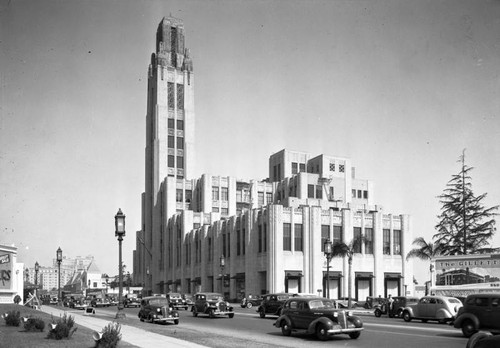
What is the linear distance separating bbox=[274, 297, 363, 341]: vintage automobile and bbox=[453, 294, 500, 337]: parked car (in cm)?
440

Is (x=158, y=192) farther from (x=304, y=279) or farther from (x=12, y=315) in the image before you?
(x=12, y=315)

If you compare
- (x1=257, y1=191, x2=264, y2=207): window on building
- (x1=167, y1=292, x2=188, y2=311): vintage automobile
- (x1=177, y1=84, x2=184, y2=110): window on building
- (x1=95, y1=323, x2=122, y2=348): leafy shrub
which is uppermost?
(x1=177, y1=84, x2=184, y2=110): window on building

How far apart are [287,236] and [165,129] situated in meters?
54.5

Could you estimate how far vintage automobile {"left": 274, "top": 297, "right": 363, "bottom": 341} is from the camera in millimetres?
23059

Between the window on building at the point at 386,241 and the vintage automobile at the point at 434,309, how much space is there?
47523mm

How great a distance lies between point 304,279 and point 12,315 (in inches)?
2186

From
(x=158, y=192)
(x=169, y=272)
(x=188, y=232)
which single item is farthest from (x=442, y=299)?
(x=158, y=192)

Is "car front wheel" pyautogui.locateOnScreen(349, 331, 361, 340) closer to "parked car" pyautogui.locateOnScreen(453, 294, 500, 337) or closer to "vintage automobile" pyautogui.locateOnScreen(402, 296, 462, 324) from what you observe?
"parked car" pyautogui.locateOnScreen(453, 294, 500, 337)

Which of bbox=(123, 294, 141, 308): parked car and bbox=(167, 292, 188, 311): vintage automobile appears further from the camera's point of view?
bbox=(123, 294, 141, 308): parked car

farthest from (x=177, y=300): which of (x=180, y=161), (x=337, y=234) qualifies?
(x=180, y=161)

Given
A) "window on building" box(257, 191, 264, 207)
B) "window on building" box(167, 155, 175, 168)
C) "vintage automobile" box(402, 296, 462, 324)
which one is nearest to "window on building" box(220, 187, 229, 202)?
"window on building" box(257, 191, 264, 207)

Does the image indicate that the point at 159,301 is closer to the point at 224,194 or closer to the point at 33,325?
the point at 33,325

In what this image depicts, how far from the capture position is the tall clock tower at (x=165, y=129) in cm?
12225

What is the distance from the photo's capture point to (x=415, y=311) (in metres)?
36.2
